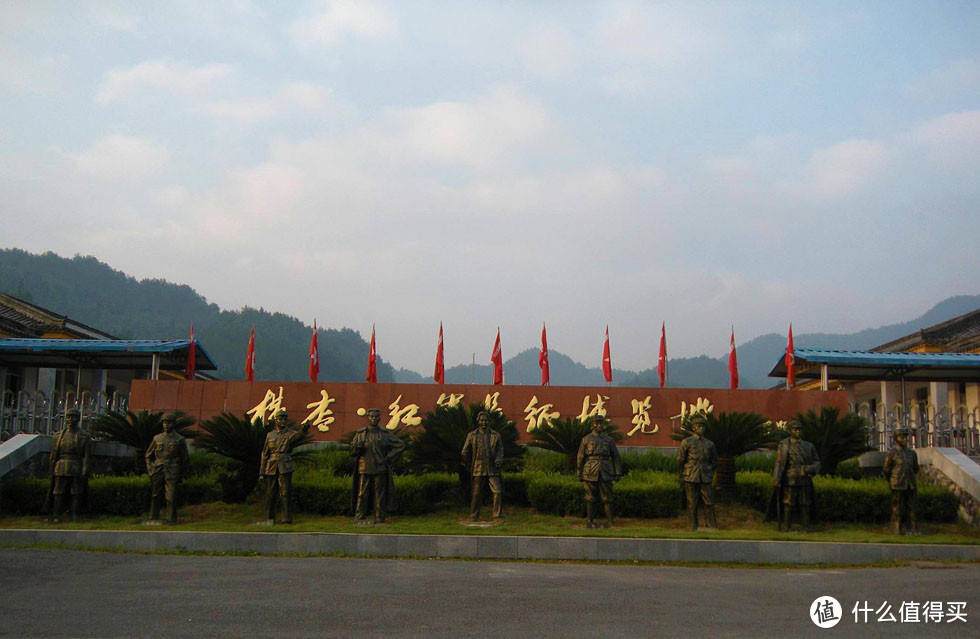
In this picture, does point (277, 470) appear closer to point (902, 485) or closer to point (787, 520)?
point (787, 520)

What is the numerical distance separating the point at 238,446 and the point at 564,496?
4.76m

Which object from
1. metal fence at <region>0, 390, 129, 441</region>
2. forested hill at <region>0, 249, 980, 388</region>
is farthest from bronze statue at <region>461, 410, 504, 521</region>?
forested hill at <region>0, 249, 980, 388</region>

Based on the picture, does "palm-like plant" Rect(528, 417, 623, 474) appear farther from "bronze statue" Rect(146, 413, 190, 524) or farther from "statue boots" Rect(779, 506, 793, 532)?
"bronze statue" Rect(146, 413, 190, 524)

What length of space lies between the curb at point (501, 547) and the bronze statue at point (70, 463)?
1443 millimetres

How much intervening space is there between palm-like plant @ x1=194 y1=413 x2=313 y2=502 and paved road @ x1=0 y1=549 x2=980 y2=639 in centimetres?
316

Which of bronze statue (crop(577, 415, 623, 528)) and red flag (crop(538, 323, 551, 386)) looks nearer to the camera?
bronze statue (crop(577, 415, 623, 528))

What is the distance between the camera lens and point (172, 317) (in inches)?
3295

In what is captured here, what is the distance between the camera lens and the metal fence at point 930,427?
1495 centimetres

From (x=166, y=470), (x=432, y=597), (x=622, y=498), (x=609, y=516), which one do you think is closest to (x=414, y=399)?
(x=622, y=498)

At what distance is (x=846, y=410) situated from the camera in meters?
15.9

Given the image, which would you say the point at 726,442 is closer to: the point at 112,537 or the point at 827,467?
the point at 827,467

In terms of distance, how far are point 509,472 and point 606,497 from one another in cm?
243

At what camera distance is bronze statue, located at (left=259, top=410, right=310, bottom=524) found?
11906mm

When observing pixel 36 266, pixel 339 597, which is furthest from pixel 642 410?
pixel 36 266
